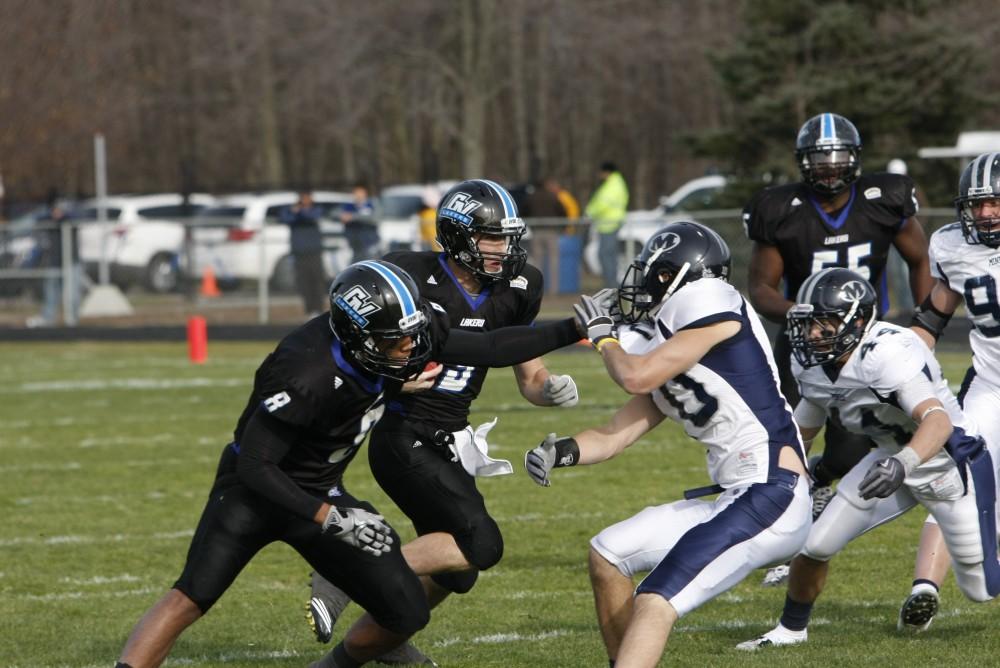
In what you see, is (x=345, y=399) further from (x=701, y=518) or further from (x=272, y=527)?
(x=701, y=518)

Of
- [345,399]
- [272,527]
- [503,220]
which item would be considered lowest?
[272,527]

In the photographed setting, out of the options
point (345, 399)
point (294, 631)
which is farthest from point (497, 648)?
point (345, 399)

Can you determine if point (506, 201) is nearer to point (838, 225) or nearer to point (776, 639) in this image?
point (776, 639)

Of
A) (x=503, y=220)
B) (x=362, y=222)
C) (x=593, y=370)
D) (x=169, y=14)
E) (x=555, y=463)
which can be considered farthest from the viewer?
(x=169, y=14)

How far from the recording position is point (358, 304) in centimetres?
446

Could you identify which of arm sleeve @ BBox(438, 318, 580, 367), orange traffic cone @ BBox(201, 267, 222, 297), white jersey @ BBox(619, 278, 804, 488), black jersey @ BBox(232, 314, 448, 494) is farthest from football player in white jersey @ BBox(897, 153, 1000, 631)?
orange traffic cone @ BBox(201, 267, 222, 297)

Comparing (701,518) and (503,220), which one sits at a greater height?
(503,220)

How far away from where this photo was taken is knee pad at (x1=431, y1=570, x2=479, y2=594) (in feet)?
17.7

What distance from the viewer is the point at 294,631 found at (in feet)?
19.3

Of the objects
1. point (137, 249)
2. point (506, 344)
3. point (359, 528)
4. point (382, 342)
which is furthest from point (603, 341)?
point (137, 249)

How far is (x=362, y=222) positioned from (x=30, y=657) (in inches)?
529

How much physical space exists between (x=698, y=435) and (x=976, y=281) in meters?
1.84

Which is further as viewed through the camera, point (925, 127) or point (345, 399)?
point (925, 127)

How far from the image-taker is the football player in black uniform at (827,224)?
7023 millimetres
